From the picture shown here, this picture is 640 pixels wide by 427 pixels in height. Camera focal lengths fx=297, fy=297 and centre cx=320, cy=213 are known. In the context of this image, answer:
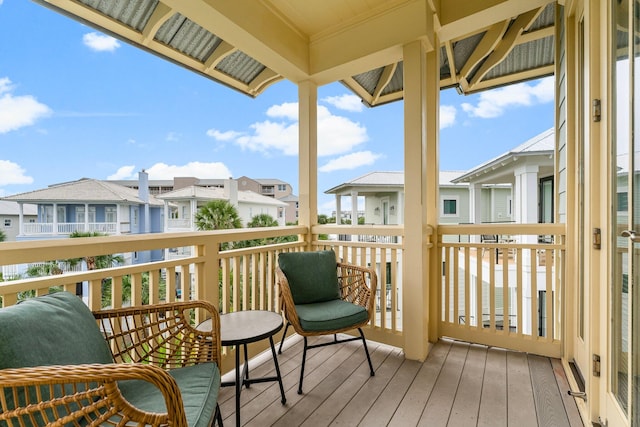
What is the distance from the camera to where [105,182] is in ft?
7.29

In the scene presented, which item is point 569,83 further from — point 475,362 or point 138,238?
point 138,238

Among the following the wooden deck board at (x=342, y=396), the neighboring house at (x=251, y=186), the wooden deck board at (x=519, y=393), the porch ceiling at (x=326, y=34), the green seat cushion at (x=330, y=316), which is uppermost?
the porch ceiling at (x=326, y=34)

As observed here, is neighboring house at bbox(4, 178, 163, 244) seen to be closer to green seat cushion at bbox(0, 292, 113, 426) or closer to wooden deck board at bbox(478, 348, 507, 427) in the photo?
green seat cushion at bbox(0, 292, 113, 426)

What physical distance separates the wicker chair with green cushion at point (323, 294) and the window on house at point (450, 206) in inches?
201

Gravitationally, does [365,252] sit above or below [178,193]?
below

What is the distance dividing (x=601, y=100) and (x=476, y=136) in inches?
162

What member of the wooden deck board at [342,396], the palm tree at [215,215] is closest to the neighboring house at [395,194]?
the palm tree at [215,215]

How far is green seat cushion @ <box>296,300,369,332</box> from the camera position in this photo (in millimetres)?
1954

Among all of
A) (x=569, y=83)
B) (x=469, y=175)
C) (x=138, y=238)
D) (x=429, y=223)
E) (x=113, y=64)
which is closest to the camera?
(x=138, y=238)

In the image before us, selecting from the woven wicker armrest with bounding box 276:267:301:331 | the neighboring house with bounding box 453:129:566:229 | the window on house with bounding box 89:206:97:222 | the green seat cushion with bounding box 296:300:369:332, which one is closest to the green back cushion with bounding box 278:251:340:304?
the green seat cushion with bounding box 296:300:369:332

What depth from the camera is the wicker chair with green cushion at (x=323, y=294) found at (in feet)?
6.53

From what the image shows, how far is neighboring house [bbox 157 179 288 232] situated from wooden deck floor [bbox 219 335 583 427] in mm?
1312

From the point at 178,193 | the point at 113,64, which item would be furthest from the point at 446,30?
the point at 113,64

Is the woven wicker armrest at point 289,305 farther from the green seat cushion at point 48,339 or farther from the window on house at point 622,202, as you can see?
the window on house at point 622,202
